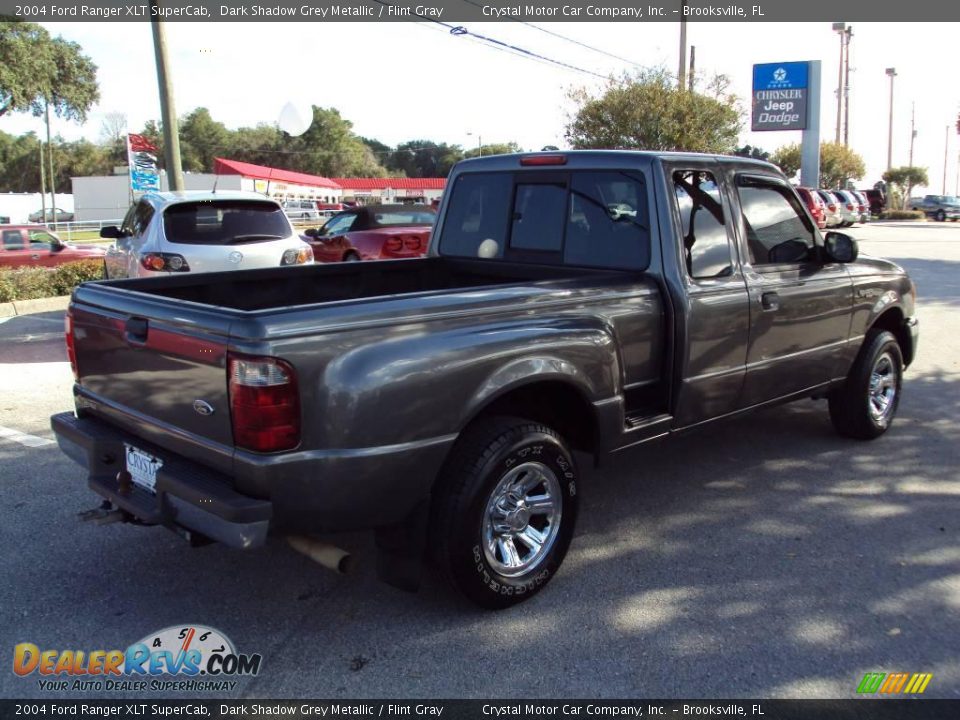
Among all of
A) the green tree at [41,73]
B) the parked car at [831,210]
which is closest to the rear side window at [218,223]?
the green tree at [41,73]

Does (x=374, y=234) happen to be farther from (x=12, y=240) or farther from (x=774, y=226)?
(x=12, y=240)

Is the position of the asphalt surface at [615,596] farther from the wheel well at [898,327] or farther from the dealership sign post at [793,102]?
the dealership sign post at [793,102]

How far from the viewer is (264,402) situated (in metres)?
2.86

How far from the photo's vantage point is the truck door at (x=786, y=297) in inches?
186

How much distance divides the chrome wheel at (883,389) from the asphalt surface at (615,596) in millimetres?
507

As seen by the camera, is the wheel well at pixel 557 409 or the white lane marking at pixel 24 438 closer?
the wheel well at pixel 557 409

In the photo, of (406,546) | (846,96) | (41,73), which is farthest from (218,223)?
(846,96)

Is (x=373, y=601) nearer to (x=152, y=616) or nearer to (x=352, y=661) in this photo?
(x=352, y=661)

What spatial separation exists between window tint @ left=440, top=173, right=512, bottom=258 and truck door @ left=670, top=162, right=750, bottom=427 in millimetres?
1091

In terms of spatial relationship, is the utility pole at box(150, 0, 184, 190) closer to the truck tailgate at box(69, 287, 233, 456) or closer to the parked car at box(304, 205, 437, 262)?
the parked car at box(304, 205, 437, 262)

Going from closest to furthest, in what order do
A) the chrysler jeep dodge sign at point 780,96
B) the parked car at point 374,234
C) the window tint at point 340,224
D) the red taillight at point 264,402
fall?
the red taillight at point 264,402 → the parked car at point 374,234 → the window tint at point 340,224 → the chrysler jeep dodge sign at point 780,96

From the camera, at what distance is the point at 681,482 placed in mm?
5215

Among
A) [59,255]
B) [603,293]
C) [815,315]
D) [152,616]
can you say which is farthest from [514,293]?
[59,255]

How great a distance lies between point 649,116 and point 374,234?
10.5m
